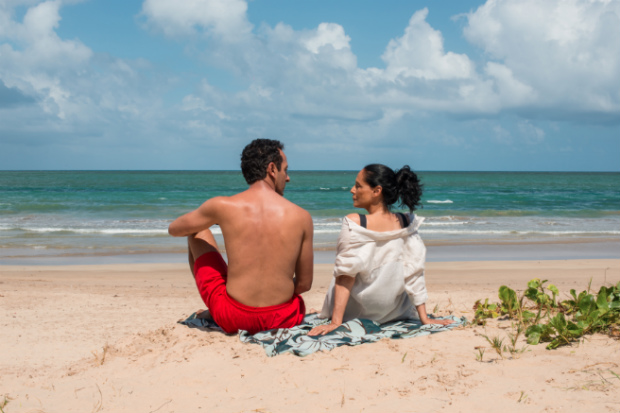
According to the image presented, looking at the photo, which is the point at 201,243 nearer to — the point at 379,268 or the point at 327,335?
the point at 327,335

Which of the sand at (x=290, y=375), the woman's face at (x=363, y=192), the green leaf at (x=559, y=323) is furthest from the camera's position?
the woman's face at (x=363, y=192)

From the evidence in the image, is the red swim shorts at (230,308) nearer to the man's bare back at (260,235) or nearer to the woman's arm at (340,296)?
the man's bare back at (260,235)

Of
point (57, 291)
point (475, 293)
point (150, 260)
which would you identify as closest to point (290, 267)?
point (475, 293)

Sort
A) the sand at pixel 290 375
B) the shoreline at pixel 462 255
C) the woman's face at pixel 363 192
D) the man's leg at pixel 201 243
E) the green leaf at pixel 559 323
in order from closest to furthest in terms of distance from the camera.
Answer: the sand at pixel 290 375
the green leaf at pixel 559 323
the woman's face at pixel 363 192
the man's leg at pixel 201 243
the shoreline at pixel 462 255

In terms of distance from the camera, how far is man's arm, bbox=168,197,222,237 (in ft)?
10.5

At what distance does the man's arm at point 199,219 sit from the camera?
3208 millimetres

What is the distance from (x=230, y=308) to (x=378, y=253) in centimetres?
105

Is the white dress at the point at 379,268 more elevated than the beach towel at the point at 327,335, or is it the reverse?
the white dress at the point at 379,268

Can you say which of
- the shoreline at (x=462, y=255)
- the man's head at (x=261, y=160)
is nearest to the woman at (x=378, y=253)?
the man's head at (x=261, y=160)

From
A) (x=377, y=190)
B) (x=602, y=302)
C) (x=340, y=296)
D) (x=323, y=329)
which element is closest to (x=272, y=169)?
(x=377, y=190)

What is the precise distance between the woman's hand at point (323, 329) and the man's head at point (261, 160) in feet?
3.24

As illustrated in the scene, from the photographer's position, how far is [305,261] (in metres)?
3.44

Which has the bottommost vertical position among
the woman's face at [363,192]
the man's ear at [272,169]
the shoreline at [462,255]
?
the shoreline at [462,255]

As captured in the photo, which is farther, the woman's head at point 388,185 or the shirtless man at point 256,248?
the woman's head at point 388,185
